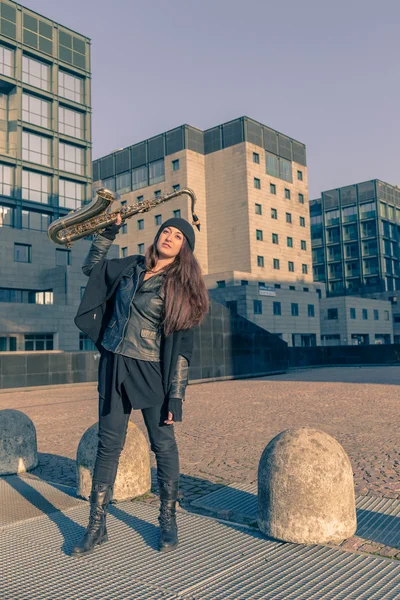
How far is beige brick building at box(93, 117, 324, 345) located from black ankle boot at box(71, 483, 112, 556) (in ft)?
167

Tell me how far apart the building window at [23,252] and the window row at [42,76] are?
Answer: 1523 centimetres

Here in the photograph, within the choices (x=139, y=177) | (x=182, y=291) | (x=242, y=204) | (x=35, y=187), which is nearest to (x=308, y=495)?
(x=182, y=291)

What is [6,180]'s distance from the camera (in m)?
43.5

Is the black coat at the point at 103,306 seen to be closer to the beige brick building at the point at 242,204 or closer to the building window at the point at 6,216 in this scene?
the building window at the point at 6,216

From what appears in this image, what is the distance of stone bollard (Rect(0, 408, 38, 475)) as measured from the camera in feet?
20.5

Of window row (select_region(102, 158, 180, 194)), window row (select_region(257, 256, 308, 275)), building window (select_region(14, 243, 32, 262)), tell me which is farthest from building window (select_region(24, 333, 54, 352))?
window row (select_region(102, 158, 180, 194))

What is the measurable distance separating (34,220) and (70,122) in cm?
1095

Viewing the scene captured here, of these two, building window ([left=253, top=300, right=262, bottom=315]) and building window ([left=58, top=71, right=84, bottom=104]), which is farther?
building window ([left=253, top=300, right=262, bottom=315])

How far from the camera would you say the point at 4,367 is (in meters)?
20.1

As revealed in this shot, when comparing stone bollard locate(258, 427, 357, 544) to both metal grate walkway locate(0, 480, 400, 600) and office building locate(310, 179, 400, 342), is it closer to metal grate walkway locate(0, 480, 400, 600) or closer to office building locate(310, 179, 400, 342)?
metal grate walkway locate(0, 480, 400, 600)

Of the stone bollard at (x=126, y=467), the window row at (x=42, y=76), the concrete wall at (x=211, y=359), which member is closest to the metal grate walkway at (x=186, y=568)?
the stone bollard at (x=126, y=467)

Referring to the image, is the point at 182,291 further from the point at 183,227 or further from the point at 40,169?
the point at 40,169

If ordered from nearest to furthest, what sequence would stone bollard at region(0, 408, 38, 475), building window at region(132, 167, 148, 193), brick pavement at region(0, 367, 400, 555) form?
1. brick pavement at region(0, 367, 400, 555)
2. stone bollard at region(0, 408, 38, 475)
3. building window at region(132, 167, 148, 193)

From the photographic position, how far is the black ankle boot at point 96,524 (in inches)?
136
